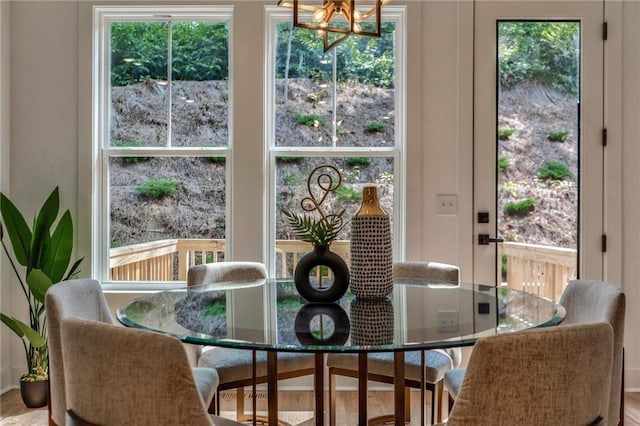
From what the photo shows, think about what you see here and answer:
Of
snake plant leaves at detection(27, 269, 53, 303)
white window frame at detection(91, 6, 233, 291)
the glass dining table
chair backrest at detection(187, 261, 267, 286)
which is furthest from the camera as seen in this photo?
white window frame at detection(91, 6, 233, 291)

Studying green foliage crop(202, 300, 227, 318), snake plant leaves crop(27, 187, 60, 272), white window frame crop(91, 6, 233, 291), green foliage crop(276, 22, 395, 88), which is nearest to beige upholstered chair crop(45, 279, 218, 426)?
green foliage crop(202, 300, 227, 318)

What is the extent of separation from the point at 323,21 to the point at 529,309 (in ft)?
4.34

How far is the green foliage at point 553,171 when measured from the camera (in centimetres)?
300

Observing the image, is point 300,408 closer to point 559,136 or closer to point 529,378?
point 529,378

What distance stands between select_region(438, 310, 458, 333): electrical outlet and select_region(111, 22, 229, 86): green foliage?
7.10ft

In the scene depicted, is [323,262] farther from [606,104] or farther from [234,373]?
[606,104]

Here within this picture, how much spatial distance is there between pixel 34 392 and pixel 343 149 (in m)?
2.30

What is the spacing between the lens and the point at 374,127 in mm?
3031

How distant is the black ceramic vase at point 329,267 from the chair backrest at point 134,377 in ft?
2.54

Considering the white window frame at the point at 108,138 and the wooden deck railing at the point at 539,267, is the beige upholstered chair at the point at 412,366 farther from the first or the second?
the white window frame at the point at 108,138

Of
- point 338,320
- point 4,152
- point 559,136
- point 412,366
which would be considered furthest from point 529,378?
point 4,152

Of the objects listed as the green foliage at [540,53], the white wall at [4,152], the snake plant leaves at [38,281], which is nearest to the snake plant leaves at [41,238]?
the snake plant leaves at [38,281]

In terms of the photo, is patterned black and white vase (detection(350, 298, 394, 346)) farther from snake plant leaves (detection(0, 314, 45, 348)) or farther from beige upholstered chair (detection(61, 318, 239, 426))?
snake plant leaves (detection(0, 314, 45, 348))

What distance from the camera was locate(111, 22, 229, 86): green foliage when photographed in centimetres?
304
